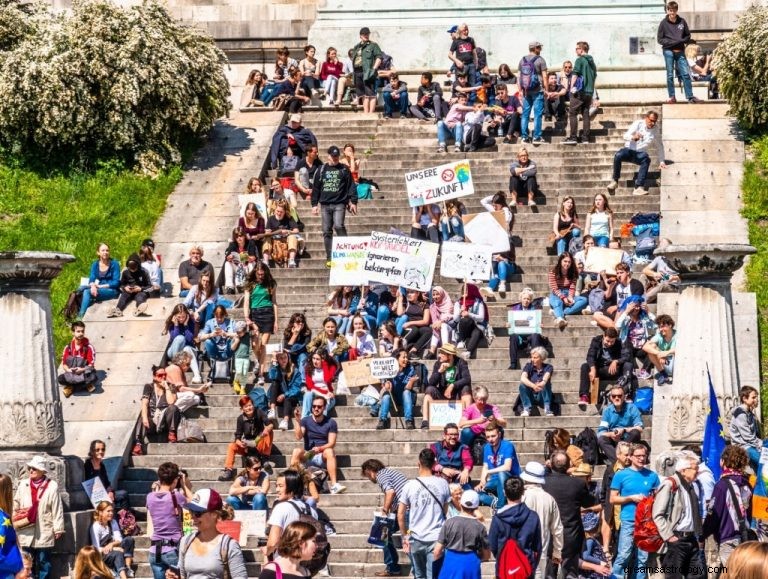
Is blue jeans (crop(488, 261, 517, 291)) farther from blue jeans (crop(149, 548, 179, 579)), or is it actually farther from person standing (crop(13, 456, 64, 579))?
person standing (crop(13, 456, 64, 579))

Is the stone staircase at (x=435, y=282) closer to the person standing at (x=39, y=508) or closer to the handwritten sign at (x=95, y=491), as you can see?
the handwritten sign at (x=95, y=491)

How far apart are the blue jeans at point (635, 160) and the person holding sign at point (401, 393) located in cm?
708

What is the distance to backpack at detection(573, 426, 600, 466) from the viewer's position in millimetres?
21908

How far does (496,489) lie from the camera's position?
21.3 m

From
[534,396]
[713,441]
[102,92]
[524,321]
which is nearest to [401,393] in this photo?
[534,396]

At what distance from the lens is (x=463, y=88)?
32.4m

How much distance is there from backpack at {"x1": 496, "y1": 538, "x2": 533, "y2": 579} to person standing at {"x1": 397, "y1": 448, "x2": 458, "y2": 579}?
1663 mm

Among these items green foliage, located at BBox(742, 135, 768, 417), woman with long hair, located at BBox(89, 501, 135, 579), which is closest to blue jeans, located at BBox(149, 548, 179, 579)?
woman with long hair, located at BBox(89, 501, 135, 579)

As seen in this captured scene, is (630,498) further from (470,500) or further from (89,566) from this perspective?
(89,566)

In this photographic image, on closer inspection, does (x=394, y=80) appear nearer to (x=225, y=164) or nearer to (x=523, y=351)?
(x=225, y=164)

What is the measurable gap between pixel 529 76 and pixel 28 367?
12.7 meters

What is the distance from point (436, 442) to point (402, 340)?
2.55 meters

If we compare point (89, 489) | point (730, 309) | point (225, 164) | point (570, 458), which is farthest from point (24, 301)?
point (225, 164)

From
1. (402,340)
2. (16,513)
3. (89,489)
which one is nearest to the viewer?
(16,513)
